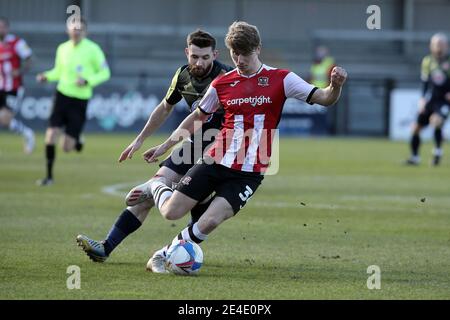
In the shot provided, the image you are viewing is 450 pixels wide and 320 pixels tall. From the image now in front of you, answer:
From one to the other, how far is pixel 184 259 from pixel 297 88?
1577mm

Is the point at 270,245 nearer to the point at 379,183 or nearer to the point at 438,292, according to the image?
the point at 438,292

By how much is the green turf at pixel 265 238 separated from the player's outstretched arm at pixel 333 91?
1.35 meters

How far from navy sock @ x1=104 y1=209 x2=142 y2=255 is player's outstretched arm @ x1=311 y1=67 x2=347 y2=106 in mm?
1858

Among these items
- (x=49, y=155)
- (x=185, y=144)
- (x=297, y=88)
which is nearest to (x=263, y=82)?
(x=297, y=88)

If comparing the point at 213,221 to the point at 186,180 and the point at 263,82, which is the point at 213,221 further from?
the point at 263,82

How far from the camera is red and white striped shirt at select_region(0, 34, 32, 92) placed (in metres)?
18.6

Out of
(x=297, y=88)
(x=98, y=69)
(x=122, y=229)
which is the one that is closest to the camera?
(x=297, y=88)

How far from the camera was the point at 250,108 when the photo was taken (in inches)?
306

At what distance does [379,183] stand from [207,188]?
340 inches

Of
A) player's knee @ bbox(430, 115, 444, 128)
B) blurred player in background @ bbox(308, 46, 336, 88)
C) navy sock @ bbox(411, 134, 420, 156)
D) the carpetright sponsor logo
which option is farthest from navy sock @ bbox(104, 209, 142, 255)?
blurred player in background @ bbox(308, 46, 336, 88)

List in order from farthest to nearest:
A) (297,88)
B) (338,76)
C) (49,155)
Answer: (49,155)
(297,88)
(338,76)

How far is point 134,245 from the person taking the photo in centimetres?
928

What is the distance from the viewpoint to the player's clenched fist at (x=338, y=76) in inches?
278

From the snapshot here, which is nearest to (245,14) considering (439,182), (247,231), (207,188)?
(439,182)
